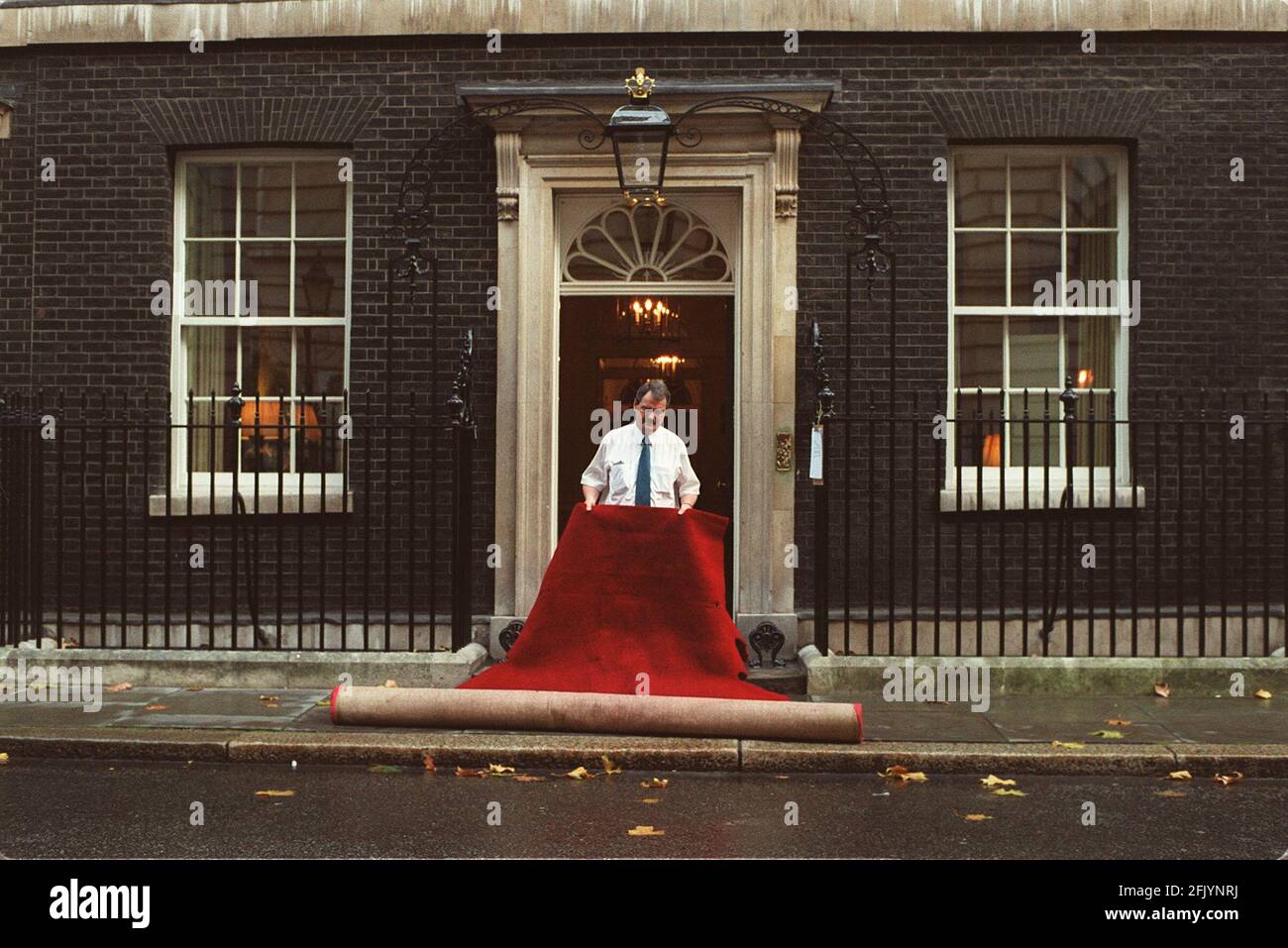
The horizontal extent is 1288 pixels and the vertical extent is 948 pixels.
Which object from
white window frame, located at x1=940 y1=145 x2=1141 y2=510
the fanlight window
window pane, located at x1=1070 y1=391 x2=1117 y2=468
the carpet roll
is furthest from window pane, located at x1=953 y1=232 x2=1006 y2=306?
the carpet roll

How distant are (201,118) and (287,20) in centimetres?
93

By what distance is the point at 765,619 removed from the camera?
987 centimetres

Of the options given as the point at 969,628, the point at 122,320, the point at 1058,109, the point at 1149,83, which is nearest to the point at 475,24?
the point at 122,320

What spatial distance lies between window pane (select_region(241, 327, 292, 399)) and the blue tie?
3245 mm

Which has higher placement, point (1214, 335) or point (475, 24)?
point (475, 24)

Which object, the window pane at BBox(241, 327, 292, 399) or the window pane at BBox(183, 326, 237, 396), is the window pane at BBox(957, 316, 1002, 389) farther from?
the window pane at BBox(183, 326, 237, 396)

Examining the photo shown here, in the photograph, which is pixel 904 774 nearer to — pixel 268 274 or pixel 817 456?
pixel 817 456

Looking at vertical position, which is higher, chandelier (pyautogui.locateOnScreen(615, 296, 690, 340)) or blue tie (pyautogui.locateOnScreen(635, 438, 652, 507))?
chandelier (pyautogui.locateOnScreen(615, 296, 690, 340))

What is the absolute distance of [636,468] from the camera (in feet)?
28.3

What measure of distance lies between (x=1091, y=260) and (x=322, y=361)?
221 inches

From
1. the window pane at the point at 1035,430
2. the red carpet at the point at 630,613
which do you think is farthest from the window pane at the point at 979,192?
the red carpet at the point at 630,613

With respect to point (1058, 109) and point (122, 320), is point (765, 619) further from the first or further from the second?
point (122, 320)

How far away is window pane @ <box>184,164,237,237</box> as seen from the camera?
10.5m

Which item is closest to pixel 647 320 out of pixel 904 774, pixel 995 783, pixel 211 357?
pixel 211 357
